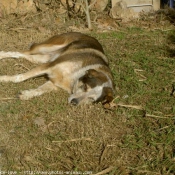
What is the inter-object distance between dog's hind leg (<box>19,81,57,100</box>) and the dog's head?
0.54 metres

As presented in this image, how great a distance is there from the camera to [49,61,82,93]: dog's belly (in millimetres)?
5027

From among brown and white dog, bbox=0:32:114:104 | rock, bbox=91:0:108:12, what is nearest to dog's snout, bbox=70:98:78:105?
brown and white dog, bbox=0:32:114:104

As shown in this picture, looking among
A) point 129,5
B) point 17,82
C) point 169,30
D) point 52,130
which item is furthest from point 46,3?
point 52,130

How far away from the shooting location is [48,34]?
286 inches

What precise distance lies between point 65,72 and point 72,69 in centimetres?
12

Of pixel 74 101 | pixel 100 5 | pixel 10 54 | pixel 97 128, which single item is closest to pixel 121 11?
pixel 100 5

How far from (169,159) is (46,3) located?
588cm

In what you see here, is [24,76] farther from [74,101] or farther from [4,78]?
[74,101]

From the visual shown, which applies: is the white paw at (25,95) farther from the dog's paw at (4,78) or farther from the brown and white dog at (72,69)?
the dog's paw at (4,78)

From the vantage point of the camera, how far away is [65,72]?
199 inches

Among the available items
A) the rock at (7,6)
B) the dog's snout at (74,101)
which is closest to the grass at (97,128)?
the dog's snout at (74,101)

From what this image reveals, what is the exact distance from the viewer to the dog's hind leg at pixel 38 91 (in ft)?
15.2

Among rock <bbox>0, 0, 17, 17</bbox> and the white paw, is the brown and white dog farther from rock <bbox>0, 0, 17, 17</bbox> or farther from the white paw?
Result: rock <bbox>0, 0, 17, 17</bbox>

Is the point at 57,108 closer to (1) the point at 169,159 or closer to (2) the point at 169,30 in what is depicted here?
(1) the point at 169,159
